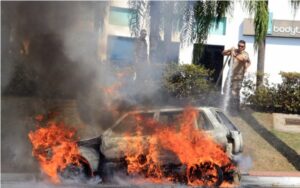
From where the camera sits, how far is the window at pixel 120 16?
18.4 ft

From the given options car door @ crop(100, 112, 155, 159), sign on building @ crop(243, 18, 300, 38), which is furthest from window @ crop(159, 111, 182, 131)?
sign on building @ crop(243, 18, 300, 38)

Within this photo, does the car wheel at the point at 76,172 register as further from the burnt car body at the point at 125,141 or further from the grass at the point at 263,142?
the grass at the point at 263,142

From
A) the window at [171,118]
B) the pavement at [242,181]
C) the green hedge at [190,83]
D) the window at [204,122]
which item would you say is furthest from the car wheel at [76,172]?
the green hedge at [190,83]

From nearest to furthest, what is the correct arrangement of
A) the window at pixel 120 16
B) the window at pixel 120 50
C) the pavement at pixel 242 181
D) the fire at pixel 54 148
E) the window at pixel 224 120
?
the window at pixel 120 16 → the window at pixel 120 50 → the pavement at pixel 242 181 → the fire at pixel 54 148 → the window at pixel 224 120

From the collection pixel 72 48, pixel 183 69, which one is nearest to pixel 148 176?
pixel 72 48

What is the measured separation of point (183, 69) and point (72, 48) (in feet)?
13.3

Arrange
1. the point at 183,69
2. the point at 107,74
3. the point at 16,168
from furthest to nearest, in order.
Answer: the point at 183,69 → the point at 16,168 → the point at 107,74

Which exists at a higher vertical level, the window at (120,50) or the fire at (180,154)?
the window at (120,50)

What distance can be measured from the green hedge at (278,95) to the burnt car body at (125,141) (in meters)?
4.47

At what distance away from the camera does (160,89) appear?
320 inches

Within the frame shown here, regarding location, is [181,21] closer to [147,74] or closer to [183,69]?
[147,74]

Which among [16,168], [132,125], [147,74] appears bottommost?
[16,168]

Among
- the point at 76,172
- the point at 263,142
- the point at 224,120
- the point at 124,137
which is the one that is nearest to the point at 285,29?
the point at 263,142

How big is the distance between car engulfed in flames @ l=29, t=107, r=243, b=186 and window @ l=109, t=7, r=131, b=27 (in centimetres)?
154
